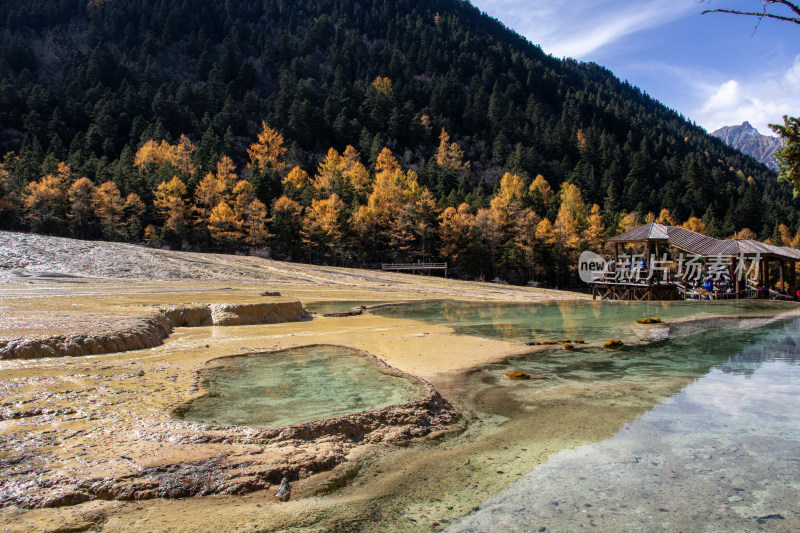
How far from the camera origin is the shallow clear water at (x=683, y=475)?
4.18 meters

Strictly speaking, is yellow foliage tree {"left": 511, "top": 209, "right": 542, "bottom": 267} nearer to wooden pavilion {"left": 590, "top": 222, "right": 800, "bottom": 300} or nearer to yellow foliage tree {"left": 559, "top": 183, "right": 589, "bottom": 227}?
yellow foliage tree {"left": 559, "top": 183, "right": 589, "bottom": 227}

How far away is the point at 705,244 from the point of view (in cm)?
3338

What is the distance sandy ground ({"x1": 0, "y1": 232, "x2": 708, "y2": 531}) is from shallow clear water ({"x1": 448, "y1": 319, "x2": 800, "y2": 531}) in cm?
31

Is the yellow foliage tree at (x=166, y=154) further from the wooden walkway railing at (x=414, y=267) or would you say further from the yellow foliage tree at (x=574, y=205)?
the yellow foliage tree at (x=574, y=205)

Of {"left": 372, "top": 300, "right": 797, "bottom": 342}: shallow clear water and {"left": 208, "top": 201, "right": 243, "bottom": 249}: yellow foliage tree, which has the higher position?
→ {"left": 208, "top": 201, "right": 243, "bottom": 249}: yellow foliage tree

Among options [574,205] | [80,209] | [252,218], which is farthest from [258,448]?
[574,205]

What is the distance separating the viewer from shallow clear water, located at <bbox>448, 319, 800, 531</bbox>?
4.18m

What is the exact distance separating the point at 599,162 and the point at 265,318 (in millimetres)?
122701

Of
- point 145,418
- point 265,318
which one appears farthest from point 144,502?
point 265,318

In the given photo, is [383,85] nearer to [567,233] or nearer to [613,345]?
[567,233]

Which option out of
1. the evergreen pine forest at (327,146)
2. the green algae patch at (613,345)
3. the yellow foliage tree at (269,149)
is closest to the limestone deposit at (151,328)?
the green algae patch at (613,345)

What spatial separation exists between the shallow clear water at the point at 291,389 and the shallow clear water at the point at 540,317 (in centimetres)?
641

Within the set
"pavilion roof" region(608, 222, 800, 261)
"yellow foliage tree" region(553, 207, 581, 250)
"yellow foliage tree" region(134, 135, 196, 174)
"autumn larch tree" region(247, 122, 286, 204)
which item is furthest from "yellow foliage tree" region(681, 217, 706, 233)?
"yellow foliage tree" region(134, 135, 196, 174)

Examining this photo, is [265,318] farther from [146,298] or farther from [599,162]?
[599,162]
